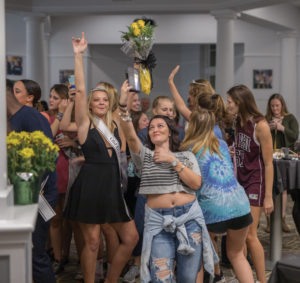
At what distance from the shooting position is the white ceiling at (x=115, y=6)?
8820 millimetres

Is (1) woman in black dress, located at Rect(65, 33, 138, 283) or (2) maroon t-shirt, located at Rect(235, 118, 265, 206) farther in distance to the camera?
(2) maroon t-shirt, located at Rect(235, 118, 265, 206)

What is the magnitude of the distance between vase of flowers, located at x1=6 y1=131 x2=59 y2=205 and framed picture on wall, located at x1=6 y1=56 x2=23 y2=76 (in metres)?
9.86

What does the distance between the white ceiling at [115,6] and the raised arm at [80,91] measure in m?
5.88

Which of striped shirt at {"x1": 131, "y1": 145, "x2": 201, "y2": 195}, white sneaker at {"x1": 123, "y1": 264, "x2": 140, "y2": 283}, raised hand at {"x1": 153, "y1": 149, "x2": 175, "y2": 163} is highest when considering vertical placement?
raised hand at {"x1": 153, "y1": 149, "x2": 175, "y2": 163}

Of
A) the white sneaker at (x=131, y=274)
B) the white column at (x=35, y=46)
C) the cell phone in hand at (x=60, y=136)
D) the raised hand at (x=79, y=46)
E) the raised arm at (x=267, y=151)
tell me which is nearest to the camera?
the raised hand at (x=79, y=46)

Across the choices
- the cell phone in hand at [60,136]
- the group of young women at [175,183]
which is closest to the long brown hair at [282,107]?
the group of young women at [175,183]

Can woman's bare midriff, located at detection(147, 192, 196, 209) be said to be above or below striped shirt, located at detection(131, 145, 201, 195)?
below

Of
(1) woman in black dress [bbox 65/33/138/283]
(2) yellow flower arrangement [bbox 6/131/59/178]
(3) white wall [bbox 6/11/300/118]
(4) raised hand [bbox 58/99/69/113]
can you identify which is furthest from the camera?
(3) white wall [bbox 6/11/300/118]

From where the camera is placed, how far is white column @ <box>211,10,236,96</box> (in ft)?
29.1

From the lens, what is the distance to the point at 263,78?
476 inches

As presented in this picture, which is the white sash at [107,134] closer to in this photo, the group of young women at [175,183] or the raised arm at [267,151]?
the group of young women at [175,183]

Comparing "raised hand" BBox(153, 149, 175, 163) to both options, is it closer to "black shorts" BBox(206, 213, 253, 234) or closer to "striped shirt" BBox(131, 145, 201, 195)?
"striped shirt" BBox(131, 145, 201, 195)

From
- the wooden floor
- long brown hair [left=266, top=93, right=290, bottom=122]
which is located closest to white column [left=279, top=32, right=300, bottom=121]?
the wooden floor

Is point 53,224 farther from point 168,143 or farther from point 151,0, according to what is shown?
point 151,0
